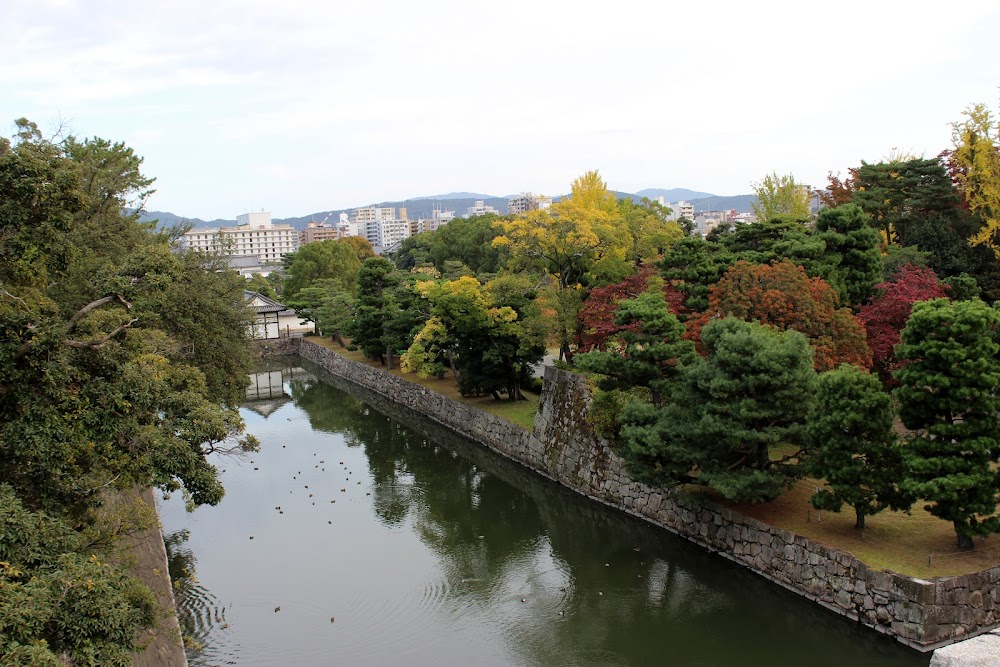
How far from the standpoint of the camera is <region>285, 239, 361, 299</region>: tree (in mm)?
50062

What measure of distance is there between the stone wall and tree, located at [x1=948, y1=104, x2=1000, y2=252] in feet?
37.5

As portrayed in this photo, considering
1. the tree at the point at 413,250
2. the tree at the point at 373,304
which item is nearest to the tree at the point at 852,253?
the tree at the point at 373,304

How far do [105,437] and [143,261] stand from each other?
1875mm

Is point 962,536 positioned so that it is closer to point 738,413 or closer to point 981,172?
point 738,413

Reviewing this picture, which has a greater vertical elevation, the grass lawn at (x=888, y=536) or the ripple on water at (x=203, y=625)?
the grass lawn at (x=888, y=536)

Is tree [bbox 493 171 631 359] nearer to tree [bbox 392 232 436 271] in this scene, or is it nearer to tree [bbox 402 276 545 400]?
tree [bbox 402 276 545 400]

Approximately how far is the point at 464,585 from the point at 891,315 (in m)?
10.4

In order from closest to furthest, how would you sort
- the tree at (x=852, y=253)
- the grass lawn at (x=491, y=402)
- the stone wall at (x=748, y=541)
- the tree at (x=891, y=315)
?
the stone wall at (x=748, y=541) → the tree at (x=891, y=315) → the tree at (x=852, y=253) → the grass lawn at (x=491, y=402)

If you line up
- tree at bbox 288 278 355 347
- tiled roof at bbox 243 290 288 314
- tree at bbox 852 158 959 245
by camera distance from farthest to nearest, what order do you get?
tiled roof at bbox 243 290 288 314 < tree at bbox 288 278 355 347 < tree at bbox 852 158 959 245

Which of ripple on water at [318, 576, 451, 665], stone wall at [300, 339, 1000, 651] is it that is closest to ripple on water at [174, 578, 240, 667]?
ripple on water at [318, 576, 451, 665]

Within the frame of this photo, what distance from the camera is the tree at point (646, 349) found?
50.7ft

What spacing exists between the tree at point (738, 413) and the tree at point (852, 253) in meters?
5.04

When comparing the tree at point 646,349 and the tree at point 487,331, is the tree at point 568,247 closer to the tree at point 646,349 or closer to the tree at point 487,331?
the tree at point 487,331

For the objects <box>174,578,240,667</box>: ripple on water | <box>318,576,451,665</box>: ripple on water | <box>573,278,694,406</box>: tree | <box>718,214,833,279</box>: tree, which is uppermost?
<box>718,214,833,279</box>: tree
